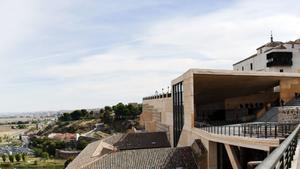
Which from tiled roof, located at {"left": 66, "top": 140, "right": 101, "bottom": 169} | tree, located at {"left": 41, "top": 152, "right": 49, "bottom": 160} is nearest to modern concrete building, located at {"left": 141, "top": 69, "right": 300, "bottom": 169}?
tiled roof, located at {"left": 66, "top": 140, "right": 101, "bottom": 169}

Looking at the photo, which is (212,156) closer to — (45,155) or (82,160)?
(82,160)

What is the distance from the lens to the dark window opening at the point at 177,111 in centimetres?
3234

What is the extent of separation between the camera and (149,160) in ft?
90.5

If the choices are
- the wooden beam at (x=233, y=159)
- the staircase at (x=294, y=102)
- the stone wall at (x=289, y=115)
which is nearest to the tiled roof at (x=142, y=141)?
the staircase at (x=294, y=102)

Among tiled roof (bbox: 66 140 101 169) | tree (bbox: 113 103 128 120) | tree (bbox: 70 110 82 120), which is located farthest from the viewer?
tree (bbox: 70 110 82 120)

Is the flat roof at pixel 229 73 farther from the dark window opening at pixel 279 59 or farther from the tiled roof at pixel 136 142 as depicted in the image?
the dark window opening at pixel 279 59

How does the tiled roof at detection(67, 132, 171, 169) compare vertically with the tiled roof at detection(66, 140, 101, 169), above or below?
above

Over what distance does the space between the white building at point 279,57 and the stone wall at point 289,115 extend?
79.9ft

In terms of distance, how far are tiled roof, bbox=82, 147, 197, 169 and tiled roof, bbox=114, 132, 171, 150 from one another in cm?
1033

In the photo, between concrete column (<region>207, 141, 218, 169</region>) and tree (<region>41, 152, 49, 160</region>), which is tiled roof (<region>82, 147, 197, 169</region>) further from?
tree (<region>41, 152, 49, 160</region>)

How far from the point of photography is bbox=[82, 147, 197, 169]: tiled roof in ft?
86.8

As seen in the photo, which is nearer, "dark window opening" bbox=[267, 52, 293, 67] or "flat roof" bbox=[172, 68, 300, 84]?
"flat roof" bbox=[172, 68, 300, 84]

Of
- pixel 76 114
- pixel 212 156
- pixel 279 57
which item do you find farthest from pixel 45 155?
pixel 212 156

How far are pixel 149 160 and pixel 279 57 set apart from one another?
28567 millimetres
